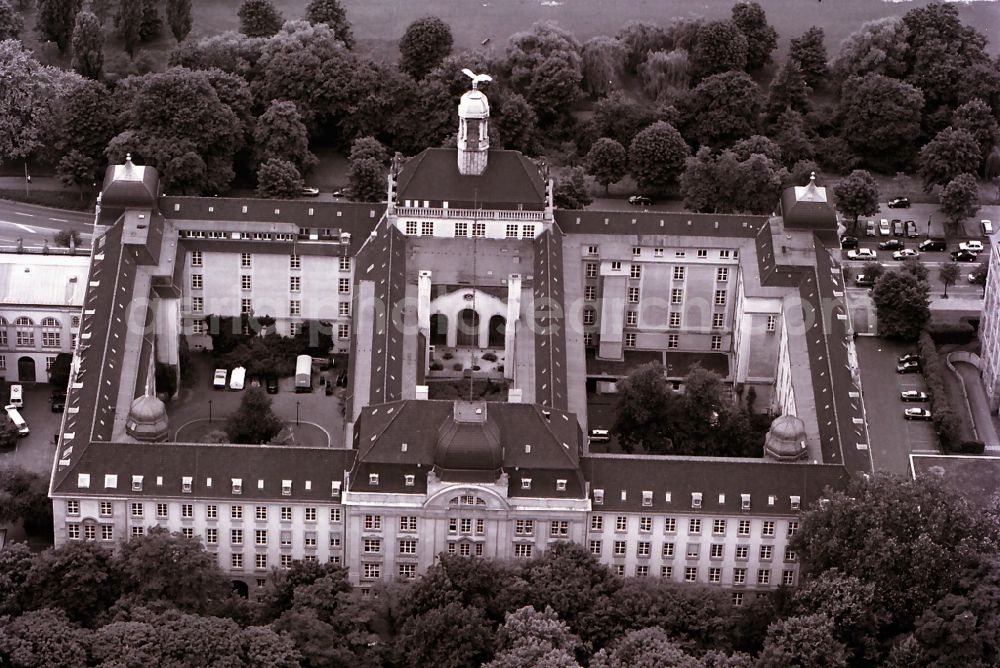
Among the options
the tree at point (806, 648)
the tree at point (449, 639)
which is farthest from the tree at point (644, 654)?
the tree at point (449, 639)

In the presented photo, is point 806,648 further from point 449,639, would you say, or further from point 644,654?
point 449,639

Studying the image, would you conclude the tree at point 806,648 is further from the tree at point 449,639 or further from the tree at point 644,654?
the tree at point 449,639

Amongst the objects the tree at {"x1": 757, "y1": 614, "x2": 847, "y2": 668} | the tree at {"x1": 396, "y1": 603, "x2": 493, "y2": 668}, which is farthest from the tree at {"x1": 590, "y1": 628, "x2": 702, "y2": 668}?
the tree at {"x1": 396, "y1": 603, "x2": 493, "y2": 668}

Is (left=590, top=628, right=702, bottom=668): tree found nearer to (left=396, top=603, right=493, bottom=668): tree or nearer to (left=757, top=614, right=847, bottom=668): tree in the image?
(left=757, top=614, right=847, bottom=668): tree

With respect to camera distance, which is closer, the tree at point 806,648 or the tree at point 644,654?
the tree at point 644,654

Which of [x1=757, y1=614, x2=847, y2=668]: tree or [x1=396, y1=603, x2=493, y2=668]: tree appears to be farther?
[x1=396, y1=603, x2=493, y2=668]: tree

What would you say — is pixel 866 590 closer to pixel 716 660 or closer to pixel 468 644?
pixel 716 660
